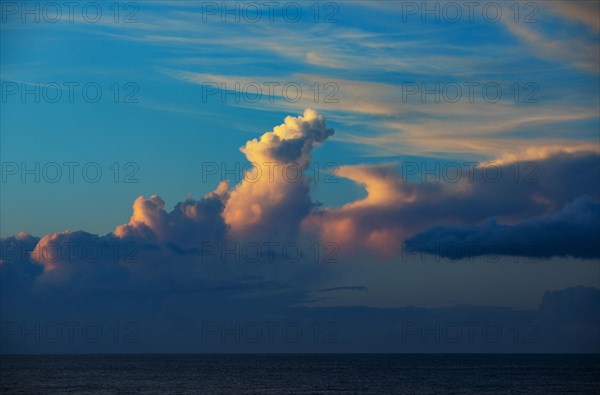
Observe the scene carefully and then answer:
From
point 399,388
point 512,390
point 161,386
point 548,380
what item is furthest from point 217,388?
point 548,380

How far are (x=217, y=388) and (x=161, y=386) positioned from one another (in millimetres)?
12969

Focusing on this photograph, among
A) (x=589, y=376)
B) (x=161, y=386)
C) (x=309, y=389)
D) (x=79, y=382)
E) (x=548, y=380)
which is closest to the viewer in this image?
(x=309, y=389)

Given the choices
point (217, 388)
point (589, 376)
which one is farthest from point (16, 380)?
point (589, 376)

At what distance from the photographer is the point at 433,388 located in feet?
422

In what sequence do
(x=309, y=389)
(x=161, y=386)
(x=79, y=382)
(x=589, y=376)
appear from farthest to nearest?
(x=589, y=376), (x=79, y=382), (x=161, y=386), (x=309, y=389)

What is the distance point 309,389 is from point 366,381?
26063 millimetres

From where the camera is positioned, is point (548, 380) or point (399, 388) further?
point (548, 380)

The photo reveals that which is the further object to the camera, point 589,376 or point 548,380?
point 589,376

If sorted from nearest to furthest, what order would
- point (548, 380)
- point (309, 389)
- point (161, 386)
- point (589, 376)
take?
1. point (309, 389)
2. point (161, 386)
3. point (548, 380)
4. point (589, 376)

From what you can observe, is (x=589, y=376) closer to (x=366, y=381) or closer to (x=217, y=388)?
(x=366, y=381)

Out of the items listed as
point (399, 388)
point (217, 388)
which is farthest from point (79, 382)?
point (399, 388)

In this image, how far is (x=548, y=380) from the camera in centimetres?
15338

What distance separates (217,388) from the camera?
12756cm

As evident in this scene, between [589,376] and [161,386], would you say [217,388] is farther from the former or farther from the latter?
[589,376]
